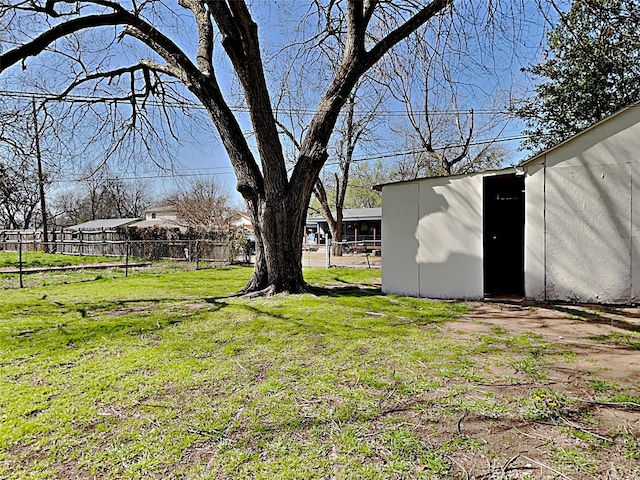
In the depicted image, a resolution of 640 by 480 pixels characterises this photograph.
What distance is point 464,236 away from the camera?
22.6 feet

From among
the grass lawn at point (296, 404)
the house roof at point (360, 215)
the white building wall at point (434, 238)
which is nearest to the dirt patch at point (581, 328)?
the grass lawn at point (296, 404)

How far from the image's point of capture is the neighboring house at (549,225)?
233 inches

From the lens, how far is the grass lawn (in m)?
1.83

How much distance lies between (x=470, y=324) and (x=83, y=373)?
170 inches

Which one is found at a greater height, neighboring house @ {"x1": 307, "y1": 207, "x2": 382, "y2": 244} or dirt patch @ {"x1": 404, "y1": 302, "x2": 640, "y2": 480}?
neighboring house @ {"x1": 307, "y1": 207, "x2": 382, "y2": 244}

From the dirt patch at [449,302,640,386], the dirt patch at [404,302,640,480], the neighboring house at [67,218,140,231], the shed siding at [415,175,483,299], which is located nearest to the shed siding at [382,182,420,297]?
the shed siding at [415,175,483,299]

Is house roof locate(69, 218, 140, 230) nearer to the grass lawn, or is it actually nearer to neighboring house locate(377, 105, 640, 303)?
neighboring house locate(377, 105, 640, 303)

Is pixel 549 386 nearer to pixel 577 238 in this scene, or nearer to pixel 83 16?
pixel 577 238

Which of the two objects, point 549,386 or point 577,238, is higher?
point 577,238

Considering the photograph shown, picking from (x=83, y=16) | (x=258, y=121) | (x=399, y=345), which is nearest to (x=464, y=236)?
(x=399, y=345)

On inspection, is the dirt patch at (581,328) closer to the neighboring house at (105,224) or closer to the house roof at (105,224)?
the neighboring house at (105,224)

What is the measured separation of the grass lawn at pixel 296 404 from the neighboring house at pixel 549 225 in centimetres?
248

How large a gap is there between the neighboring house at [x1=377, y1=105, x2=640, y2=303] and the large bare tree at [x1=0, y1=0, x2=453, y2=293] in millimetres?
1996

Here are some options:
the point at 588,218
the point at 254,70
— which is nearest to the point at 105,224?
the point at 254,70
